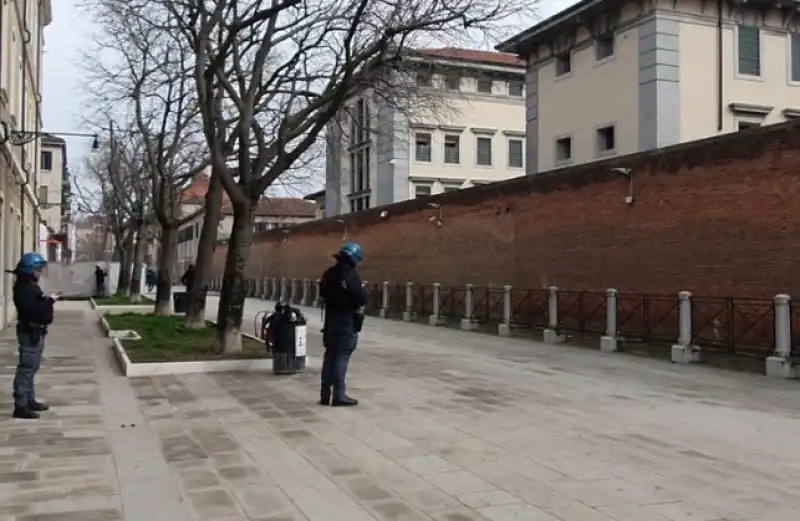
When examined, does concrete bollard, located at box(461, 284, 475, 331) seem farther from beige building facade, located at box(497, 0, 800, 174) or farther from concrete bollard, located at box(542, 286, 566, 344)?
beige building facade, located at box(497, 0, 800, 174)

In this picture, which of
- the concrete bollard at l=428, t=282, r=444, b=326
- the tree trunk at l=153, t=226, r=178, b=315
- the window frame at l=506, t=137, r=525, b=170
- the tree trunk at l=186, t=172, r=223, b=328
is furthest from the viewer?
the window frame at l=506, t=137, r=525, b=170

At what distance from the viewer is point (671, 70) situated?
25531 mm

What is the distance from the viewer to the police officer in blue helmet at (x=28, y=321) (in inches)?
328

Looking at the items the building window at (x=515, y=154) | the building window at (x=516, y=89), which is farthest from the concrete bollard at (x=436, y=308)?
the building window at (x=516, y=89)

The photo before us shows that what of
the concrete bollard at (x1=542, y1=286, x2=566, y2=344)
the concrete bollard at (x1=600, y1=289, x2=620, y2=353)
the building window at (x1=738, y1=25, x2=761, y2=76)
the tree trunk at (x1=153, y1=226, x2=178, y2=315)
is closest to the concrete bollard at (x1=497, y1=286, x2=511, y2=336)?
the concrete bollard at (x1=542, y1=286, x2=566, y2=344)

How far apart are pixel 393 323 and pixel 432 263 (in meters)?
2.54

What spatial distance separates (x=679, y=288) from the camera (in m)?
15.2

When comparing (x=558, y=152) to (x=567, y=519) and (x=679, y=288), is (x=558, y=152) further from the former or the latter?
(x=567, y=519)

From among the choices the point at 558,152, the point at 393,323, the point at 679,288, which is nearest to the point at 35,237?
the point at 393,323

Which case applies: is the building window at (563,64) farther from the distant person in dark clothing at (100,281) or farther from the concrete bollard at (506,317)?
the distant person in dark clothing at (100,281)

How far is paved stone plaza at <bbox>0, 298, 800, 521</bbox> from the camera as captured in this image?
5.46 metres

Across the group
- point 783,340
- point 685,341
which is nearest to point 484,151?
point 685,341

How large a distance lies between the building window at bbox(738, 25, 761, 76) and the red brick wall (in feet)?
35.3

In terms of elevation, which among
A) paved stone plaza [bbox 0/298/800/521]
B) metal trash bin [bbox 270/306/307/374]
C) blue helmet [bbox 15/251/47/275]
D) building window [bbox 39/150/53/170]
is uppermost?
building window [bbox 39/150/53/170]
